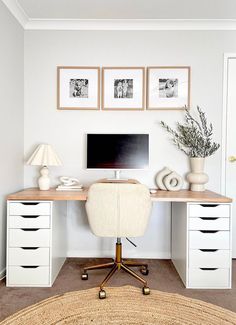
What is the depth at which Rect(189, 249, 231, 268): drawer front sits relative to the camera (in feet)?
7.43

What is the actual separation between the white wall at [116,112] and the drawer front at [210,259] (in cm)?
68

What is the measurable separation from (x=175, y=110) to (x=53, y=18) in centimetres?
159

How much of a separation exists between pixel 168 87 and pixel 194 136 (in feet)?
1.99

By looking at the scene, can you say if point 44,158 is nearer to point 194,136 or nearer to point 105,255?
point 105,255

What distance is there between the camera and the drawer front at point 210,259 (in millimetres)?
2264

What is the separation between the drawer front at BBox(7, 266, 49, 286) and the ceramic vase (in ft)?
5.15

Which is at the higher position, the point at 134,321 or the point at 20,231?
the point at 20,231

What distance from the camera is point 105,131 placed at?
9.61 feet

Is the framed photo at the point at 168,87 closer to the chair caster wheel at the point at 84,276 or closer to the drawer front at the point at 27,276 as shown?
the chair caster wheel at the point at 84,276

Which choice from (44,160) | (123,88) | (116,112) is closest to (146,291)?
(44,160)

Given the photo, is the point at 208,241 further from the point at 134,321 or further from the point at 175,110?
the point at 175,110

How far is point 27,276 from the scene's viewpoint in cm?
226

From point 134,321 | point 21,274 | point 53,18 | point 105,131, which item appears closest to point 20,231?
point 21,274

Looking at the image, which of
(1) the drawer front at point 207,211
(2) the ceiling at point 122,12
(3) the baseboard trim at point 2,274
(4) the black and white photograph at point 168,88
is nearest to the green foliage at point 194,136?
(4) the black and white photograph at point 168,88
